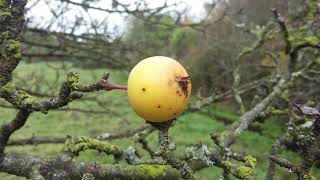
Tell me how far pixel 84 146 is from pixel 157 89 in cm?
138

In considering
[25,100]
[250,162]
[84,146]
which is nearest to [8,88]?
[25,100]

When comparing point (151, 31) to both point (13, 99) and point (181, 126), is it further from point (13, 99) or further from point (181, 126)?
point (13, 99)

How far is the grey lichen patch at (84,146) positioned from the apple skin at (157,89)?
1.20 m

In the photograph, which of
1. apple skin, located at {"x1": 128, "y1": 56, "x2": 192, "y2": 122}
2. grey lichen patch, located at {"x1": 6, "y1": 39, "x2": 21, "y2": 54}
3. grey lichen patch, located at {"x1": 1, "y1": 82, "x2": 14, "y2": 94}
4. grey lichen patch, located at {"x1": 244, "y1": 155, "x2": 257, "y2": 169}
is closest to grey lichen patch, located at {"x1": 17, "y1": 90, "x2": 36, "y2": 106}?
grey lichen patch, located at {"x1": 1, "y1": 82, "x2": 14, "y2": 94}

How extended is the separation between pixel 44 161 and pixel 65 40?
4736 mm

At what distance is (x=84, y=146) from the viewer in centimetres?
324

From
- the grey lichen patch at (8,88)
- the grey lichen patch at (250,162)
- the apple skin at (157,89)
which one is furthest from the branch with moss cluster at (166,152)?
the grey lichen patch at (8,88)

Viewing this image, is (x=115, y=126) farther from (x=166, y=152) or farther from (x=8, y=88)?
(x=166, y=152)

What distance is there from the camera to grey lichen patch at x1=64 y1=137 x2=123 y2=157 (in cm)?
316

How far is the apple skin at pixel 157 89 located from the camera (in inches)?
79.3

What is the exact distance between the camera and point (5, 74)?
7.73 ft

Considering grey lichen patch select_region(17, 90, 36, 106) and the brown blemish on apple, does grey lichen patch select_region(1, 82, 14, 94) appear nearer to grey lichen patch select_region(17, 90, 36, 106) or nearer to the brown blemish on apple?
grey lichen patch select_region(17, 90, 36, 106)

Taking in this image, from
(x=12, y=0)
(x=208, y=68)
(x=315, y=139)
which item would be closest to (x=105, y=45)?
(x=12, y=0)

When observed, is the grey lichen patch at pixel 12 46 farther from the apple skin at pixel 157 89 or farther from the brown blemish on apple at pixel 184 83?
the brown blemish on apple at pixel 184 83
